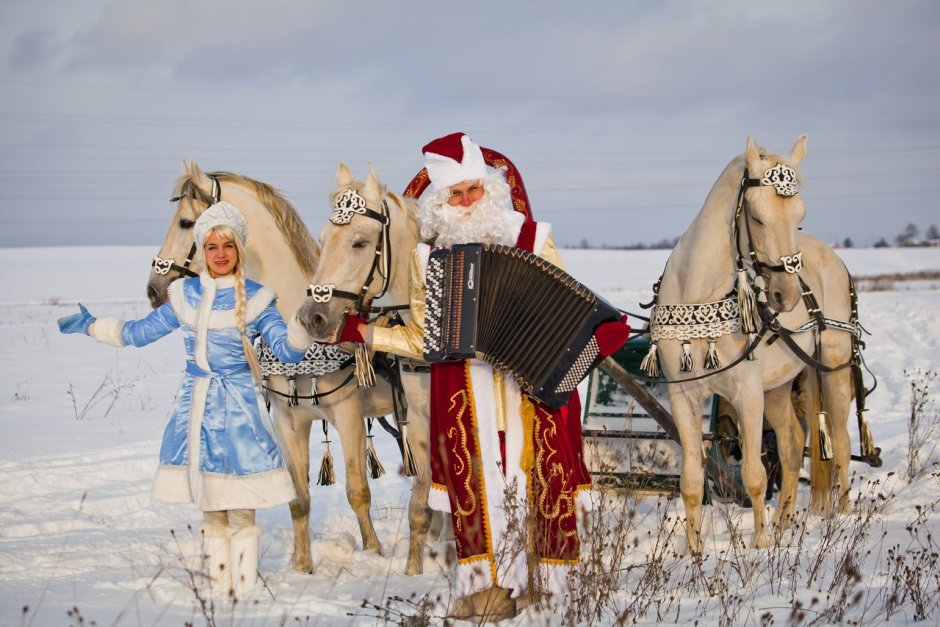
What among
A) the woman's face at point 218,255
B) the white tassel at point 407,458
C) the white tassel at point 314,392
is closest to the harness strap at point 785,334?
the white tassel at point 407,458

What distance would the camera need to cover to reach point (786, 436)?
25.0ft

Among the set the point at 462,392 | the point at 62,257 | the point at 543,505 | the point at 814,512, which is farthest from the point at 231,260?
the point at 62,257

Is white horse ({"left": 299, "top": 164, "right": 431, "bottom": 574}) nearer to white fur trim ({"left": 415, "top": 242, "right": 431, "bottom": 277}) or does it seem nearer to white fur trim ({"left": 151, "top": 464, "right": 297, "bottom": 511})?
white fur trim ({"left": 415, "top": 242, "right": 431, "bottom": 277})

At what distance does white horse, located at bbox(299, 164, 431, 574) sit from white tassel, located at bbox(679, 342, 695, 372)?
1669 millimetres

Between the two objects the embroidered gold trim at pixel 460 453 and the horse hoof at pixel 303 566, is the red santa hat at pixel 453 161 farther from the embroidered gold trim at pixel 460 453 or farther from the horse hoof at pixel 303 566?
the horse hoof at pixel 303 566

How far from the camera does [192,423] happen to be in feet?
16.5

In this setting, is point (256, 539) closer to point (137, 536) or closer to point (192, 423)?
point (192, 423)

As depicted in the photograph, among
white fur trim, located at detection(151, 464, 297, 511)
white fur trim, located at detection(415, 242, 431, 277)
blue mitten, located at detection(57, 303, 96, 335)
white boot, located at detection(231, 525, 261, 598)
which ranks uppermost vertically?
white fur trim, located at detection(415, 242, 431, 277)

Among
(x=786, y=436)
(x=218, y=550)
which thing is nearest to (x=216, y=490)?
(x=218, y=550)

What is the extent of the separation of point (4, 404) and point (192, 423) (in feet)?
24.9

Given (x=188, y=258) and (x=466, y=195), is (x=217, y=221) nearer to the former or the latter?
(x=188, y=258)

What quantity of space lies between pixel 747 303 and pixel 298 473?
9.72 feet

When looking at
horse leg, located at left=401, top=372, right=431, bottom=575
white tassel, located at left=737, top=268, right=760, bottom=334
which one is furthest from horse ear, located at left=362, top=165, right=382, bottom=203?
white tassel, located at left=737, top=268, right=760, bottom=334

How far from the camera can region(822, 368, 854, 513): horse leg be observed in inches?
299
